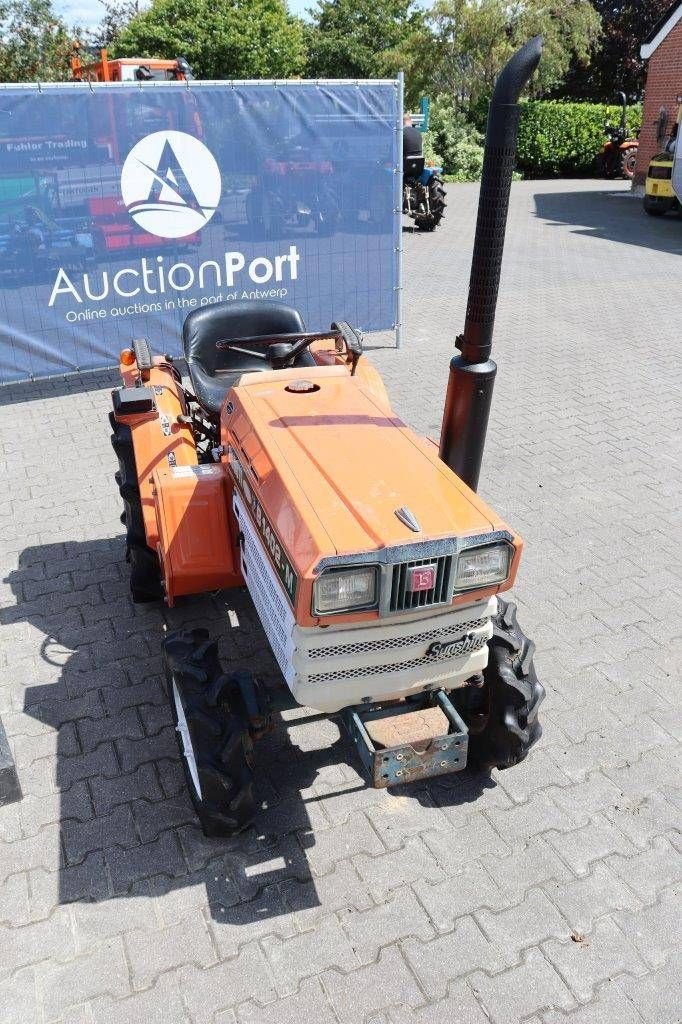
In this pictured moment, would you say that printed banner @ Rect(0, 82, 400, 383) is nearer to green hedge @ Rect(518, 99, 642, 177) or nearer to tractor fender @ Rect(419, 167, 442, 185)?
tractor fender @ Rect(419, 167, 442, 185)

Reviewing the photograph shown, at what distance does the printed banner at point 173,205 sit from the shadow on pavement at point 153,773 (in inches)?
150

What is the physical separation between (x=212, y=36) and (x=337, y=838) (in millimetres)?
29824

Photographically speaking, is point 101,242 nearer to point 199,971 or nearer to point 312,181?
point 312,181

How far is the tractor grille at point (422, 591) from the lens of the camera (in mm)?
2605

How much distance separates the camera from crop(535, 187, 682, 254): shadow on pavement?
15.4 m

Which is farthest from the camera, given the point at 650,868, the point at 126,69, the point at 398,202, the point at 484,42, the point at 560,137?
the point at 484,42

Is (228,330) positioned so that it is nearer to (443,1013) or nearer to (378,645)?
(378,645)

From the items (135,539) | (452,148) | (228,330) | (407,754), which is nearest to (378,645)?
(407,754)

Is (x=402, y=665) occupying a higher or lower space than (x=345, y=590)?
lower

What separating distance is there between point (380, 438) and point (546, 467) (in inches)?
129

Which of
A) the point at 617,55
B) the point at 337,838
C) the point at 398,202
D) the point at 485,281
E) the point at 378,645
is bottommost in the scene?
the point at 337,838

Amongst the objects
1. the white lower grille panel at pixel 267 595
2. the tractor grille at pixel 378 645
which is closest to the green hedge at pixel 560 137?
the white lower grille panel at pixel 267 595

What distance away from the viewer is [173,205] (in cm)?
754

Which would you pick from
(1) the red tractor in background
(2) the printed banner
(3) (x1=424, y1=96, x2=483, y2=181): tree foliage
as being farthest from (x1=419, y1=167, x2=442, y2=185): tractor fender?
(1) the red tractor in background
